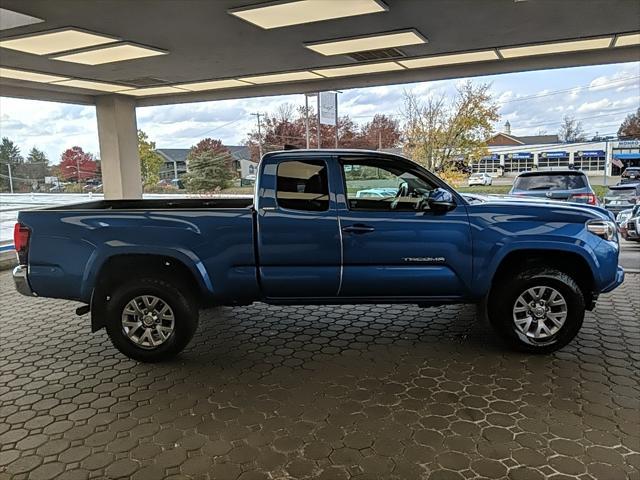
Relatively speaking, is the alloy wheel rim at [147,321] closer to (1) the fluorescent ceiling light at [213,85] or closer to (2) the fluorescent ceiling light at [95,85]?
(1) the fluorescent ceiling light at [213,85]

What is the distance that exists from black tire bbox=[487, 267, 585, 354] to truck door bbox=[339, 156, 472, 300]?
14.8 inches

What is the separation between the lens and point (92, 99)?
35.6 feet

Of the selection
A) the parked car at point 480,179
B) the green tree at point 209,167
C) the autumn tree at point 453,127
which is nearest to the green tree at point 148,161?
the green tree at point 209,167

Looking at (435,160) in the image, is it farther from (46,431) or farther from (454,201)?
(46,431)

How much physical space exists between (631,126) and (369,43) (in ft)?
48.9

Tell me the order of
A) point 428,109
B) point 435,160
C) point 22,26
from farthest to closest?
point 428,109 → point 435,160 → point 22,26

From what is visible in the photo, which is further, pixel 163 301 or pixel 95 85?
pixel 95 85

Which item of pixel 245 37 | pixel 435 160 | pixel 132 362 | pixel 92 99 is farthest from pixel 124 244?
pixel 435 160

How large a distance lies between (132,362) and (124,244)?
1080 mm

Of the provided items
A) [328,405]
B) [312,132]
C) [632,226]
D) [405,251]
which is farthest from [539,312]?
[312,132]

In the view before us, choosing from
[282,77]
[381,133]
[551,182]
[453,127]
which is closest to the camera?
[282,77]

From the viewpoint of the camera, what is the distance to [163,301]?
4.32 meters

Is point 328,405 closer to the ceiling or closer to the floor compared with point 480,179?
closer to the floor

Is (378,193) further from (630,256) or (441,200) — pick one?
(630,256)
